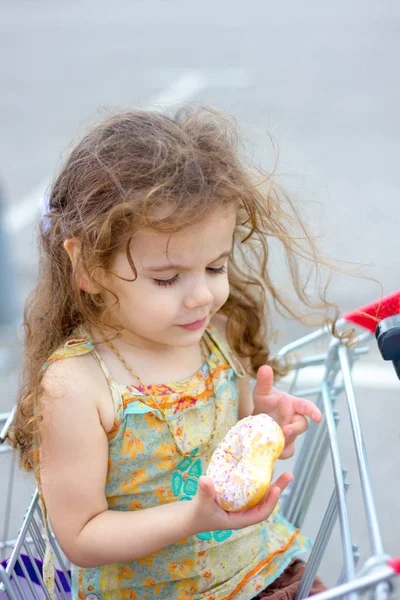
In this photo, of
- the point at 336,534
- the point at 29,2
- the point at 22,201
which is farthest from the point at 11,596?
the point at 29,2

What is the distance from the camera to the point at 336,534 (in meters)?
3.06

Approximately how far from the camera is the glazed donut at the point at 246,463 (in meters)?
1.54

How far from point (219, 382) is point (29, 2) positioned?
9627 mm

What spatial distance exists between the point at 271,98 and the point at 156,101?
106cm

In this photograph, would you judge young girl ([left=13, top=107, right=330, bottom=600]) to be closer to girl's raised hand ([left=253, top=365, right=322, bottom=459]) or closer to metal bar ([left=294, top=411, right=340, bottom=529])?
girl's raised hand ([left=253, top=365, right=322, bottom=459])

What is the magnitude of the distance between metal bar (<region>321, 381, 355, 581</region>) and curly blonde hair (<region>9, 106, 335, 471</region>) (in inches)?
11.0

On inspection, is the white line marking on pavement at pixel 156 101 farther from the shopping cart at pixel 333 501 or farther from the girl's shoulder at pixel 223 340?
the shopping cart at pixel 333 501

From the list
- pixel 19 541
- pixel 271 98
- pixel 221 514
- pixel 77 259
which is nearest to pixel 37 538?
pixel 19 541

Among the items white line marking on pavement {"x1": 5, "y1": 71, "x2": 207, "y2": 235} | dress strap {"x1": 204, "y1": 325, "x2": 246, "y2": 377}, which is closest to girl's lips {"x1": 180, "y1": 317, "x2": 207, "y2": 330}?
dress strap {"x1": 204, "y1": 325, "x2": 246, "y2": 377}

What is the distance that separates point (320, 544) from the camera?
1.72 metres

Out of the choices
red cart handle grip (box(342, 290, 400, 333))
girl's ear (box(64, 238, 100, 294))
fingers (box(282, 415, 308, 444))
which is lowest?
fingers (box(282, 415, 308, 444))

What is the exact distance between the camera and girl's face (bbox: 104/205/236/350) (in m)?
1.61

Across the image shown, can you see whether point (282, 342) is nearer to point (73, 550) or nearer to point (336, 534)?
point (336, 534)

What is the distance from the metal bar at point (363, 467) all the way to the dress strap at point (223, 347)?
0.23 metres
